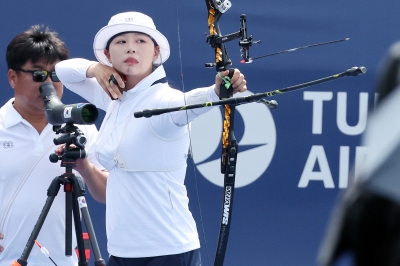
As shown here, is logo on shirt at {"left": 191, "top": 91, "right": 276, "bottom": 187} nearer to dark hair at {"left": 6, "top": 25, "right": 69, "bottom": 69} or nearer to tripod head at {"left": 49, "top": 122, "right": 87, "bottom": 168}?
dark hair at {"left": 6, "top": 25, "right": 69, "bottom": 69}

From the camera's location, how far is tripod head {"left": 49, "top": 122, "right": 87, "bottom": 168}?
210cm

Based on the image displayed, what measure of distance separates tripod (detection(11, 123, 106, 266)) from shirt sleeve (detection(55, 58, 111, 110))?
0.21 metres

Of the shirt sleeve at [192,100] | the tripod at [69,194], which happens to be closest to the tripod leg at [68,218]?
the tripod at [69,194]

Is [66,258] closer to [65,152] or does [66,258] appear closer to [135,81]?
[65,152]

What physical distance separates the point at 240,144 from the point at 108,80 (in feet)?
3.59

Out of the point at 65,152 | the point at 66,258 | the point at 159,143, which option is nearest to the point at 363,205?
the point at 159,143

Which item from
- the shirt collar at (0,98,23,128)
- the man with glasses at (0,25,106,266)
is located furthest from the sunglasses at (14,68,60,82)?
the shirt collar at (0,98,23,128)

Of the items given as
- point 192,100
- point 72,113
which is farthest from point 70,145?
point 192,100

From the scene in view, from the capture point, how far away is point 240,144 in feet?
10.2

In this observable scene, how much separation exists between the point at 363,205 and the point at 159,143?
5.42ft

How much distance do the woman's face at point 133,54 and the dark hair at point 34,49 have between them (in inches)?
11.7

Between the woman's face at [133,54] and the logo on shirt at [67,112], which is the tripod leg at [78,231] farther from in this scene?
the woman's face at [133,54]

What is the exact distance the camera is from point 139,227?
2.04m

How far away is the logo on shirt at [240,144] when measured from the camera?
10.1 feet
